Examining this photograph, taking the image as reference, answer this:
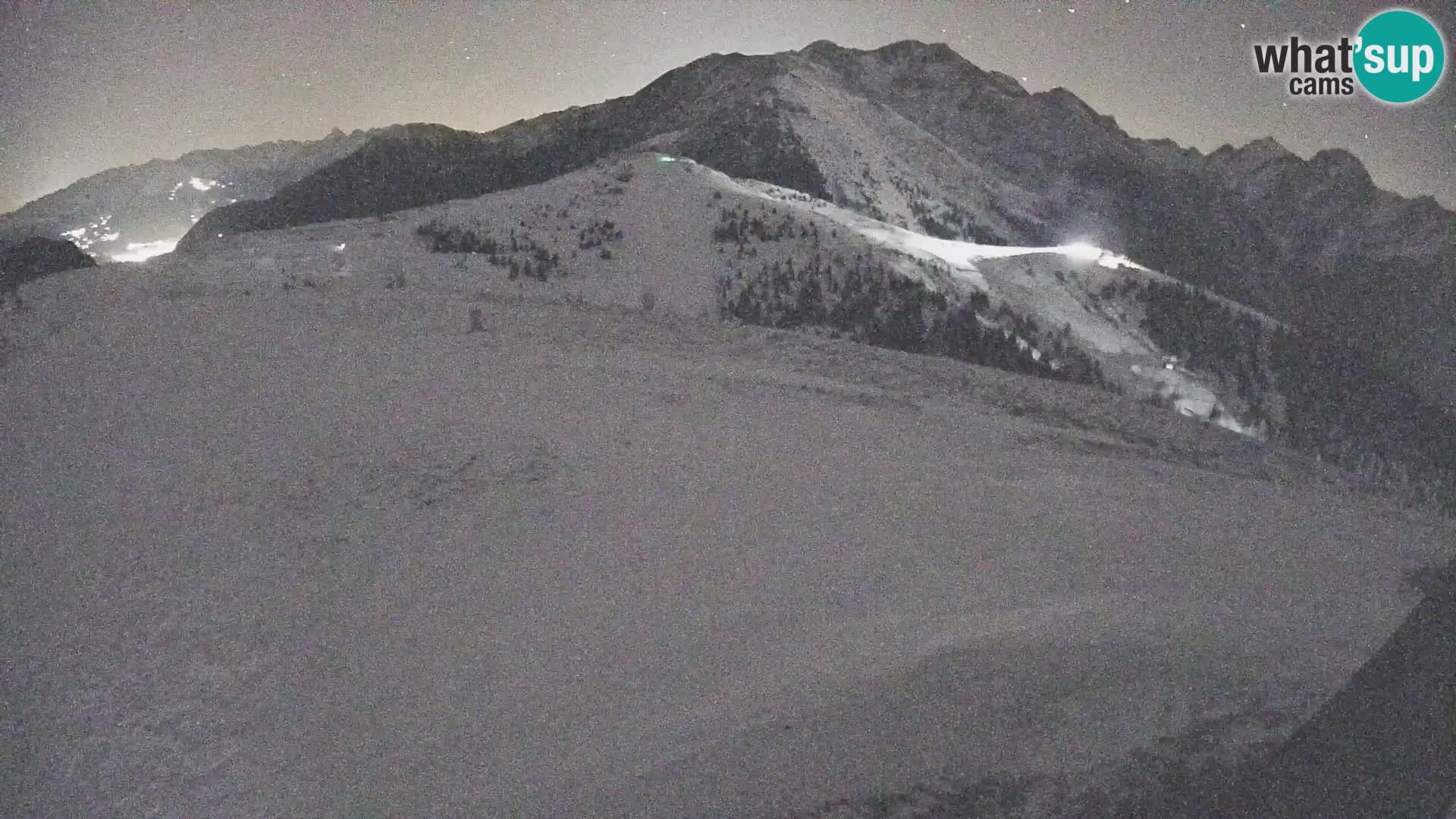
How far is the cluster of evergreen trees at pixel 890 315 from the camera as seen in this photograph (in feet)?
58.3

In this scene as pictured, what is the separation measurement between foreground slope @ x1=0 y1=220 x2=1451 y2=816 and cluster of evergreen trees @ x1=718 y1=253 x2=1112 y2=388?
7.26 m

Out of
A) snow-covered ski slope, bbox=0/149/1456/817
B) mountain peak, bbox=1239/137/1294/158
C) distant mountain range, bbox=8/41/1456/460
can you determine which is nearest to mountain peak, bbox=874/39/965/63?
distant mountain range, bbox=8/41/1456/460

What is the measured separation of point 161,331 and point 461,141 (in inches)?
5131

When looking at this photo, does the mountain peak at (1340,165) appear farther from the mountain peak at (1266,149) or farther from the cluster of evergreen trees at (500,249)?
the cluster of evergreen trees at (500,249)

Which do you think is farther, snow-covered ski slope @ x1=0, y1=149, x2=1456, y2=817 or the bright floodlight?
the bright floodlight

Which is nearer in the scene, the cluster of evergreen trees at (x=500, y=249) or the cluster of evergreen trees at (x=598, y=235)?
the cluster of evergreen trees at (x=500, y=249)

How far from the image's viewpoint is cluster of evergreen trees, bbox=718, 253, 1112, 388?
17766 mm

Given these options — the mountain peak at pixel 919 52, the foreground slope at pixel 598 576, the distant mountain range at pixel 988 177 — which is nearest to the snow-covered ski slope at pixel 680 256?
the foreground slope at pixel 598 576

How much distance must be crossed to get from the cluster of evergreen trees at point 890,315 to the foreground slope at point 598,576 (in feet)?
23.8

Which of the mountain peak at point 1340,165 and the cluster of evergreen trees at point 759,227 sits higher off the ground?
the mountain peak at point 1340,165

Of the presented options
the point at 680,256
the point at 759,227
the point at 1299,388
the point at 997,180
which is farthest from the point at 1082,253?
the point at 997,180

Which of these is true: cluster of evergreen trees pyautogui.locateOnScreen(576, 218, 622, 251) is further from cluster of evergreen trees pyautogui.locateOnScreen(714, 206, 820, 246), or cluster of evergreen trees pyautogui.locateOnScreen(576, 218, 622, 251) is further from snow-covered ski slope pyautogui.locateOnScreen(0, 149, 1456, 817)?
snow-covered ski slope pyautogui.locateOnScreen(0, 149, 1456, 817)

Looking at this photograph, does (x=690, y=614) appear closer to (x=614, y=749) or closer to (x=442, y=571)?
(x=614, y=749)

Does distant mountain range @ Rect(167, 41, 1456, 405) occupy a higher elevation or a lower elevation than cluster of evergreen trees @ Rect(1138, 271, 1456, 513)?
higher
